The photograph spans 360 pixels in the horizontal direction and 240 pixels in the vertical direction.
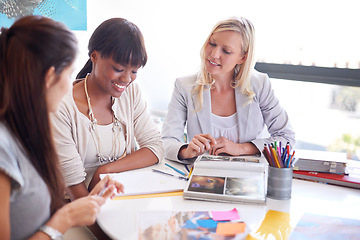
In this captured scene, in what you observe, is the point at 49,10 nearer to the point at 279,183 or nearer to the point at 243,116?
the point at 243,116

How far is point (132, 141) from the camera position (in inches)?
67.7

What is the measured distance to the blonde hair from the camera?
1814 mm

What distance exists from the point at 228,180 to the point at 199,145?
27 cm

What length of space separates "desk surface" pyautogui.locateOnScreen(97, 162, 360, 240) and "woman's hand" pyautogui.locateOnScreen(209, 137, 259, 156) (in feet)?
1.17

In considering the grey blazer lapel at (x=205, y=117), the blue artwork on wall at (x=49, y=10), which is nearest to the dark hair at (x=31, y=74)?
the grey blazer lapel at (x=205, y=117)

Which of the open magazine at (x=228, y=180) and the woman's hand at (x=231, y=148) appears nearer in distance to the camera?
the open magazine at (x=228, y=180)

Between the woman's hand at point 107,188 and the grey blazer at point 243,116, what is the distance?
58 centimetres

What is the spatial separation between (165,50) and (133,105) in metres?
1.34

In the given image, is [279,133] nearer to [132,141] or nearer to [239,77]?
[239,77]

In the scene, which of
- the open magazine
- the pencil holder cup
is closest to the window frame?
the open magazine

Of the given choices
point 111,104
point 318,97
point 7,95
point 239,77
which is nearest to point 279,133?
point 239,77

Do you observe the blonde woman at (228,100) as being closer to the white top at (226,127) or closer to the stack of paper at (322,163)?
the white top at (226,127)

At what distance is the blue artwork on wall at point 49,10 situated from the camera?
2475 millimetres

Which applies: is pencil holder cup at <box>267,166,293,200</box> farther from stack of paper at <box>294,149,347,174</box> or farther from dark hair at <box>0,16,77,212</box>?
dark hair at <box>0,16,77,212</box>
